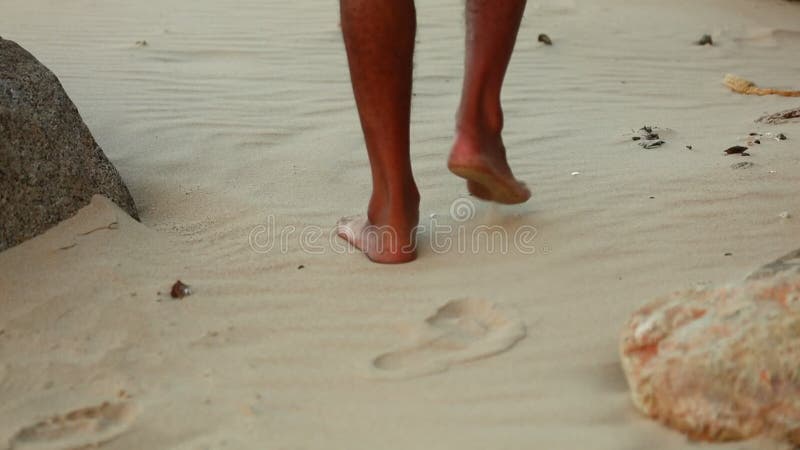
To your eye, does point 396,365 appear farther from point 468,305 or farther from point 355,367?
point 468,305

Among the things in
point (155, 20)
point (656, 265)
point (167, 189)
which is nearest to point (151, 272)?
point (167, 189)

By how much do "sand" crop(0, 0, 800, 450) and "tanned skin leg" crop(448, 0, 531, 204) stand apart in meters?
0.25

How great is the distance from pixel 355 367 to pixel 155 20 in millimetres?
4772

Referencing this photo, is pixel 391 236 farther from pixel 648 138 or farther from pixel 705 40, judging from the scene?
pixel 705 40

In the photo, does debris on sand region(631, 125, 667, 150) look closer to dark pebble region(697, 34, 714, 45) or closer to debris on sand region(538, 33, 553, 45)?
debris on sand region(538, 33, 553, 45)

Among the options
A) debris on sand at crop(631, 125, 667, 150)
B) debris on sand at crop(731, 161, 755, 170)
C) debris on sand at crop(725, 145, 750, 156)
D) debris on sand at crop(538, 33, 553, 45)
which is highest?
debris on sand at crop(731, 161, 755, 170)

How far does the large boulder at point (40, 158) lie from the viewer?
8.41 feet

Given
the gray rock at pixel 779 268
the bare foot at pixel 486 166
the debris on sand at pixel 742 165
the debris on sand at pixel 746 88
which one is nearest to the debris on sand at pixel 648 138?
the debris on sand at pixel 742 165

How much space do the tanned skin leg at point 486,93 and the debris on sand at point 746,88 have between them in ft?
7.96

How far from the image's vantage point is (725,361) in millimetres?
1724

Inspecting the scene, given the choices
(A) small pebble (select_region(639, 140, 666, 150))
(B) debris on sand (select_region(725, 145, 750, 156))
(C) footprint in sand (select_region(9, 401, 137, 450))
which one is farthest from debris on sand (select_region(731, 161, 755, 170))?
(C) footprint in sand (select_region(9, 401, 137, 450))

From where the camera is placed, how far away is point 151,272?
2.55 metres

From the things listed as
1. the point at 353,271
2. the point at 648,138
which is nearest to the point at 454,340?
the point at 353,271

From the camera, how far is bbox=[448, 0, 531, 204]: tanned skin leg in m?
2.55
